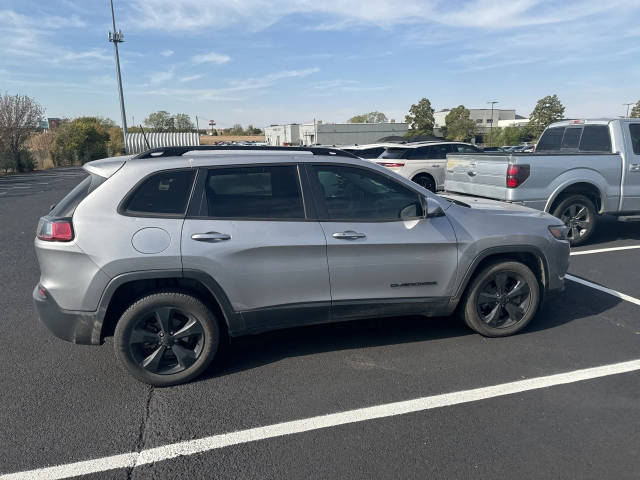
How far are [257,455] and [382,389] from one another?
108 centimetres

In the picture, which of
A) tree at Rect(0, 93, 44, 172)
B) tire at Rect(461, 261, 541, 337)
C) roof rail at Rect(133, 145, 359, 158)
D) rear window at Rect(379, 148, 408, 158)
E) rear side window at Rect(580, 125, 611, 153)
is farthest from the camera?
tree at Rect(0, 93, 44, 172)

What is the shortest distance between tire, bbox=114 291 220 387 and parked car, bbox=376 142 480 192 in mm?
9563

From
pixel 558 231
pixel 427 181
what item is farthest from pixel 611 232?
pixel 558 231

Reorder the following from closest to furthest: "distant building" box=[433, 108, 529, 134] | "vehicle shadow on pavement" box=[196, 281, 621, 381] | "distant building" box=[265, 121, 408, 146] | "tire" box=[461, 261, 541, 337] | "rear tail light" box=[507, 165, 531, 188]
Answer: "vehicle shadow on pavement" box=[196, 281, 621, 381] → "tire" box=[461, 261, 541, 337] → "rear tail light" box=[507, 165, 531, 188] → "distant building" box=[265, 121, 408, 146] → "distant building" box=[433, 108, 529, 134]

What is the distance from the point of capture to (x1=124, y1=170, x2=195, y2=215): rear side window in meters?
3.25

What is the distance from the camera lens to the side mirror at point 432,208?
3.60m

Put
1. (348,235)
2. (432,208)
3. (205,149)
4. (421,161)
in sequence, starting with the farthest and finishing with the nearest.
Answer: (421,161), (205,149), (432,208), (348,235)

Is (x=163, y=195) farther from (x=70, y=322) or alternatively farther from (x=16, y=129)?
(x=16, y=129)

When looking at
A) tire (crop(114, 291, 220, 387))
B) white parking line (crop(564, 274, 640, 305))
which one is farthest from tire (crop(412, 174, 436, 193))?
tire (crop(114, 291, 220, 387))

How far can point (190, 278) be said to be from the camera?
10.8 ft

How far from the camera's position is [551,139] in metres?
8.56

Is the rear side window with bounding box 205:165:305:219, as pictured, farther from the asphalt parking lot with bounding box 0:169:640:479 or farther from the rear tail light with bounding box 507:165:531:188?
the rear tail light with bounding box 507:165:531:188

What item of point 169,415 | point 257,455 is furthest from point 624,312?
point 169,415

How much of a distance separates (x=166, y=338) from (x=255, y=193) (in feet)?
4.26
